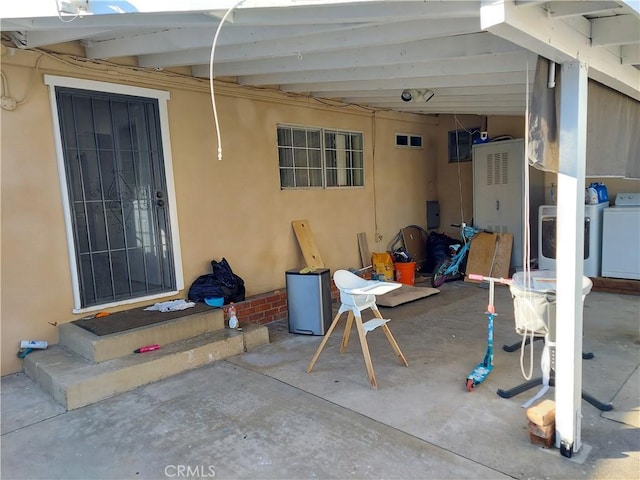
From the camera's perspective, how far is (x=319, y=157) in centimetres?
604

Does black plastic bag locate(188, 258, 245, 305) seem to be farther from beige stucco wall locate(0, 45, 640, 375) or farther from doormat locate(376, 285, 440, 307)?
doormat locate(376, 285, 440, 307)

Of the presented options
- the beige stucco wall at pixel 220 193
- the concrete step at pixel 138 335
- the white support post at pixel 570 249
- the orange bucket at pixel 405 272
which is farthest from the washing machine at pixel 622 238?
the concrete step at pixel 138 335

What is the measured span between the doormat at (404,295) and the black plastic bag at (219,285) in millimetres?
1865

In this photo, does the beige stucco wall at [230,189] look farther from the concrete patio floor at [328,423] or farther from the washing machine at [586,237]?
Answer: the concrete patio floor at [328,423]

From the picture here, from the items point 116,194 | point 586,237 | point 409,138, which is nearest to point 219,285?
point 116,194

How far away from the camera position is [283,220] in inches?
219

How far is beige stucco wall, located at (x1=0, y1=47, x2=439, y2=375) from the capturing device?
3607mm

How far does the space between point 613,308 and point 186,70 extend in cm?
547

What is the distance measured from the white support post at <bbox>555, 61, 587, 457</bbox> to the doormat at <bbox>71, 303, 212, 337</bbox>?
305 centimetres

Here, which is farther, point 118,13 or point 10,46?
point 10,46

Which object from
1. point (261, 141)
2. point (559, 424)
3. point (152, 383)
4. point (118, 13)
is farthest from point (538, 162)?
point (261, 141)

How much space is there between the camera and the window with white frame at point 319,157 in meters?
5.65

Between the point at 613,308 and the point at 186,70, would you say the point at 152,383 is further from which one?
the point at 613,308

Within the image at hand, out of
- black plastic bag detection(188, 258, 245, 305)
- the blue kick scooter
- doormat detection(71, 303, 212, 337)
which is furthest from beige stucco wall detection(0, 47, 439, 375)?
the blue kick scooter
